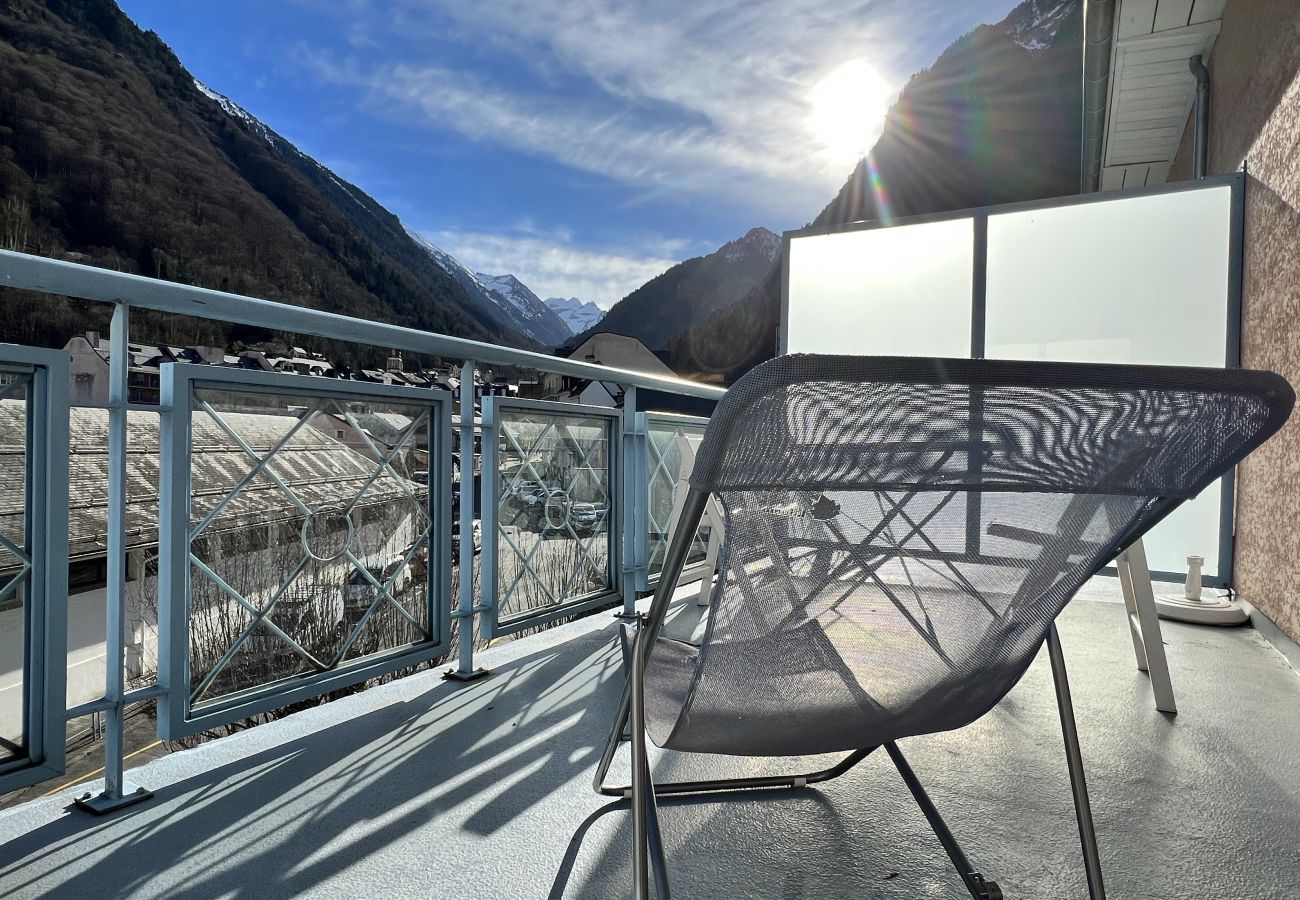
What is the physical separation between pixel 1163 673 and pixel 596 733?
1.60m

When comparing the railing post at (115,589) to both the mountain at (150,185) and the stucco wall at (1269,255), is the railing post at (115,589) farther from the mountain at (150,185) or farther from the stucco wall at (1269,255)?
the mountain at (150,185)

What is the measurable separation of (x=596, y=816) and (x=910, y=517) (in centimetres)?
95

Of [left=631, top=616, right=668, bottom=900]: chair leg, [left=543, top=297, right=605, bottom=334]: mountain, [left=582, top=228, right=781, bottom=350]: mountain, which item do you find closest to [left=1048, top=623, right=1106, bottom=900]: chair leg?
[left=631, top=616, right=668, bottom=900]: chair leg

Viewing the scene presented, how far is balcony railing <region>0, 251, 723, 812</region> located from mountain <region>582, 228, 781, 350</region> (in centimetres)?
5918

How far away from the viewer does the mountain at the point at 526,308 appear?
121688 mm

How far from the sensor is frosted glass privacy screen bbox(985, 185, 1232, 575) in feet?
12.9

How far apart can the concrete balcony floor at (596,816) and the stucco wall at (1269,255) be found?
104 centimetres

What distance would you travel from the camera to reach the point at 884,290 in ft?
16.7

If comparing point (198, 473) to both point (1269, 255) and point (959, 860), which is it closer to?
point (959, 860)

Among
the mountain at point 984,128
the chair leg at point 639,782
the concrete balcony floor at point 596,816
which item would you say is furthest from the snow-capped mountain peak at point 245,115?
the chair leg at point 639,782

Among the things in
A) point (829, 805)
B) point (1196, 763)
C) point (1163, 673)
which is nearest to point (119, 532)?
point (829, 805)

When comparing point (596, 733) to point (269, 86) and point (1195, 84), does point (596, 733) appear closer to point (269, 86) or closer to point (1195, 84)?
point (1195, 84)

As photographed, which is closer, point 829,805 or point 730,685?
point 730,685

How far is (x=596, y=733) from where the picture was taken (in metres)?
1.89
